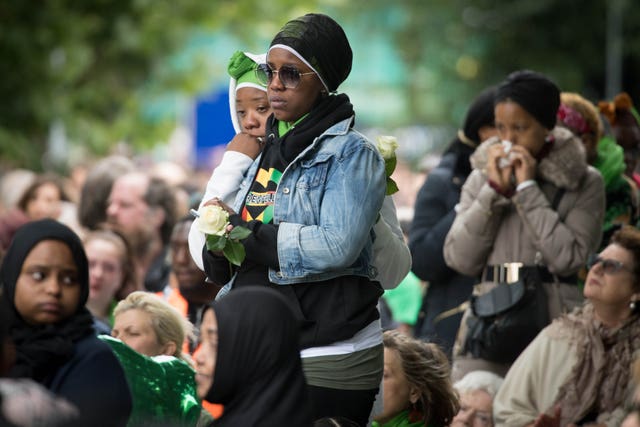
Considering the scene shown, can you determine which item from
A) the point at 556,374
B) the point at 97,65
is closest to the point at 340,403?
the point at 556,374

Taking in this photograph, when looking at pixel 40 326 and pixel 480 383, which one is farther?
pixel 480 383

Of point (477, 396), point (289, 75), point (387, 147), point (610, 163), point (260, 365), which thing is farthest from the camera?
point (610, 163)

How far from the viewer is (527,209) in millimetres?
7734

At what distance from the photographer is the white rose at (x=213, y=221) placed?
221 inches

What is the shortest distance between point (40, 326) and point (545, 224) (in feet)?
9.99

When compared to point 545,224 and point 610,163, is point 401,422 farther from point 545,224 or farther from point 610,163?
point 610,163

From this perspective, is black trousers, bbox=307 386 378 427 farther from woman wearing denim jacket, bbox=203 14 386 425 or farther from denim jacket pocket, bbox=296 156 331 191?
denim jacket pocket, bbox=296 156 331 191

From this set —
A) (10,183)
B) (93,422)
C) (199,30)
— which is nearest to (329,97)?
(93,422)

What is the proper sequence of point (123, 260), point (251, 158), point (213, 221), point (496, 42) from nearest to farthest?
point (213, 221)
point (251, 158)
point (123, 260)
point (496, 42)

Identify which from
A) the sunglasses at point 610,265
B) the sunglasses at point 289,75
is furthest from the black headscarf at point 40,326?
the sunglasses at point 610,265

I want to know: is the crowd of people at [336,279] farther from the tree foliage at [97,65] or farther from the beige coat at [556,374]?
the tree foliage at [97,65]

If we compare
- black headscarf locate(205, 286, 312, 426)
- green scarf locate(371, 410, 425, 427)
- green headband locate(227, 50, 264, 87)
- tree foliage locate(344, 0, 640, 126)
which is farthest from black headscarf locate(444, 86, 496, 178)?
tree foliage locate(344, 0, 640, 126)

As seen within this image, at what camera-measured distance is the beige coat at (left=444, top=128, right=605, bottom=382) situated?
7719mm

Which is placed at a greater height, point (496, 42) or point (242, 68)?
point (496, 42)
